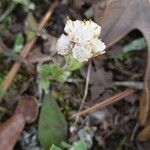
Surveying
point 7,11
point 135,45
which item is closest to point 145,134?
point 135,45

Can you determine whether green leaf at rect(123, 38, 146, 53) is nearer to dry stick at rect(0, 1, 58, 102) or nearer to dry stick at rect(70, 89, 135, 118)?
dry stick at rect(70, 89, 135, 118)

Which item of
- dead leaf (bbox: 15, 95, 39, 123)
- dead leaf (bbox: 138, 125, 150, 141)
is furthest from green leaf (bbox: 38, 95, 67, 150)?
dead leaf (bbox: 138, 125, 150, 141)

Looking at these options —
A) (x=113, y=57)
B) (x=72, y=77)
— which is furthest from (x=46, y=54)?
(x=113, y=57)

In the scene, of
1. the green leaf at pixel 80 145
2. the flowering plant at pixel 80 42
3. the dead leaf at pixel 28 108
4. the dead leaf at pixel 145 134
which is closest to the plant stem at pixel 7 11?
the dead leaf at pixel 28 108

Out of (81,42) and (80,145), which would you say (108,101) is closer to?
(80,145)

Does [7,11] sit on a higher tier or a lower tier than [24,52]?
higher

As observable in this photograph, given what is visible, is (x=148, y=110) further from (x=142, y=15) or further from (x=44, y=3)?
(x=44, y=3)
